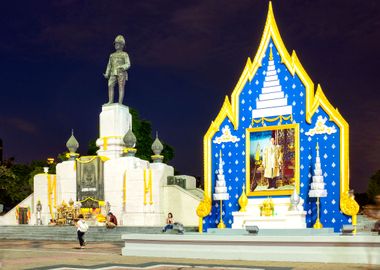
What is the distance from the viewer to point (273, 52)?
86.6ft

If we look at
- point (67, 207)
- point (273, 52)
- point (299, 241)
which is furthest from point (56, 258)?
point (67, 207)

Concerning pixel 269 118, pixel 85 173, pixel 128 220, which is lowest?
pixel 128 220

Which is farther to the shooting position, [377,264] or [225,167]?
[225,167]

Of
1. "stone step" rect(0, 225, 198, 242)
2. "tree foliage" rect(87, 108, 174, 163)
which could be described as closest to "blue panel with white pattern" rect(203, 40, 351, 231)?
"stone step" rect(0, 225, 198, 242)

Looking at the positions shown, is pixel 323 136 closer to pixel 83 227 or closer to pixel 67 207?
pixel 83 227

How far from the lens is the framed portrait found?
2488 centimetres

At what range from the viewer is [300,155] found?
2473 centimetres

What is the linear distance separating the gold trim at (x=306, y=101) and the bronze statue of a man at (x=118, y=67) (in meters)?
10.6

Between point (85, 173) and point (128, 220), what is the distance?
4223 millimetres

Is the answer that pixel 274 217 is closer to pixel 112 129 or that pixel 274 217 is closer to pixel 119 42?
pixel 112 129

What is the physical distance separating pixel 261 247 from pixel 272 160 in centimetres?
893

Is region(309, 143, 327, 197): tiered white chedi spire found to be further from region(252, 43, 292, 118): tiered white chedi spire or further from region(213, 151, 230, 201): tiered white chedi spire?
region(213, 151, 230, 201): tiered white chedi spire

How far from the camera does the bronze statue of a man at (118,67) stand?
3600cm

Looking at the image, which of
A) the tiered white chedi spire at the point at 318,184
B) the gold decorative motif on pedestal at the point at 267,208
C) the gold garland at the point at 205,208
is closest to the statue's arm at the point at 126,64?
the gold garland at the point at 205,208
